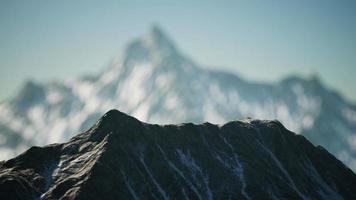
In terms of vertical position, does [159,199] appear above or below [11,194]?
below

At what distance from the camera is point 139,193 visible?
197000 mm

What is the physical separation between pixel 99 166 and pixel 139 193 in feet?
58.2

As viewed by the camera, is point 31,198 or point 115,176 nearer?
point 31,198

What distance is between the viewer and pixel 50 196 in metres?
185

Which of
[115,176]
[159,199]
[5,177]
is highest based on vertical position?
[5,177]

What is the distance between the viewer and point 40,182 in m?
193

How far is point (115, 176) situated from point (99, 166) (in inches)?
273

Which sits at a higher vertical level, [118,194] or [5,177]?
[5,177]

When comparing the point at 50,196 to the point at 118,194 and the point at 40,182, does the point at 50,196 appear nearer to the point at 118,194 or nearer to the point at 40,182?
the point at 40,182

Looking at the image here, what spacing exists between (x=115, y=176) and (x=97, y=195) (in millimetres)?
13358

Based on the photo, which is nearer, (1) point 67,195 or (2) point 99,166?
A: (1) point 67,195

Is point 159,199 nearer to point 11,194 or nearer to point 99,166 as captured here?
point 99,166

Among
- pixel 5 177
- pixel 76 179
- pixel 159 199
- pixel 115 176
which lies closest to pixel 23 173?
pixel 5 177

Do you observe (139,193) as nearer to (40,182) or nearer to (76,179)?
(76,179)
